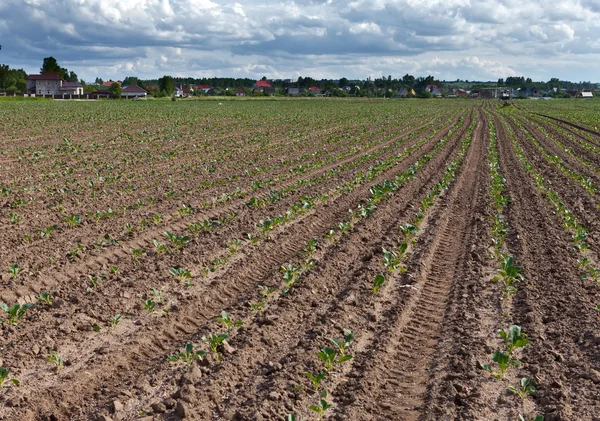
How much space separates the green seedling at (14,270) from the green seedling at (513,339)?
20.2 feet

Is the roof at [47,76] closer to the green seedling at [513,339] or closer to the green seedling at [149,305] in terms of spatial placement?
the green seedling at [149,305]

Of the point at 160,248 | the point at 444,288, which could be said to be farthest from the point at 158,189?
the point at 444,288

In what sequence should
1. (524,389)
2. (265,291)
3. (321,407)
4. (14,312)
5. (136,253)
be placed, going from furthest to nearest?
(136,253)
(265,291)
(14,312)
(524,389)
(321,407)

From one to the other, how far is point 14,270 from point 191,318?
9.42 ft

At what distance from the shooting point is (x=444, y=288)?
8406mm

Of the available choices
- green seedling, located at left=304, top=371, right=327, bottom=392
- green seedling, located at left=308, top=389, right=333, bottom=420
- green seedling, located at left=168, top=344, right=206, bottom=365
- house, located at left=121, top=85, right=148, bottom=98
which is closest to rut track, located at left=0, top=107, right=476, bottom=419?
green seedling, located at left=168, top=344, right=206, bottom=365

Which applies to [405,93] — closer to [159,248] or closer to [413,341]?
[159,248]

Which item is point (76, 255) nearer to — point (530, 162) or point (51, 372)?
point (51, 372)

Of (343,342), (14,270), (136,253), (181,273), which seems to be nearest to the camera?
(343,342)

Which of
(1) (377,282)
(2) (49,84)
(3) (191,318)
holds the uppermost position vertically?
(2) (49,84)

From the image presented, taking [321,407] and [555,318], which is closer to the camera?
[321,407]

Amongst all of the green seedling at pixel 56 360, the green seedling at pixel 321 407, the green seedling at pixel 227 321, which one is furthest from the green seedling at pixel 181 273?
the green seedling at pixel 321 407

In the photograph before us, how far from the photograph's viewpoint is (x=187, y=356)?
592cm

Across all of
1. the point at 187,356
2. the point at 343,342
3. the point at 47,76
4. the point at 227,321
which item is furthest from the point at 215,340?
the point at 47,76
